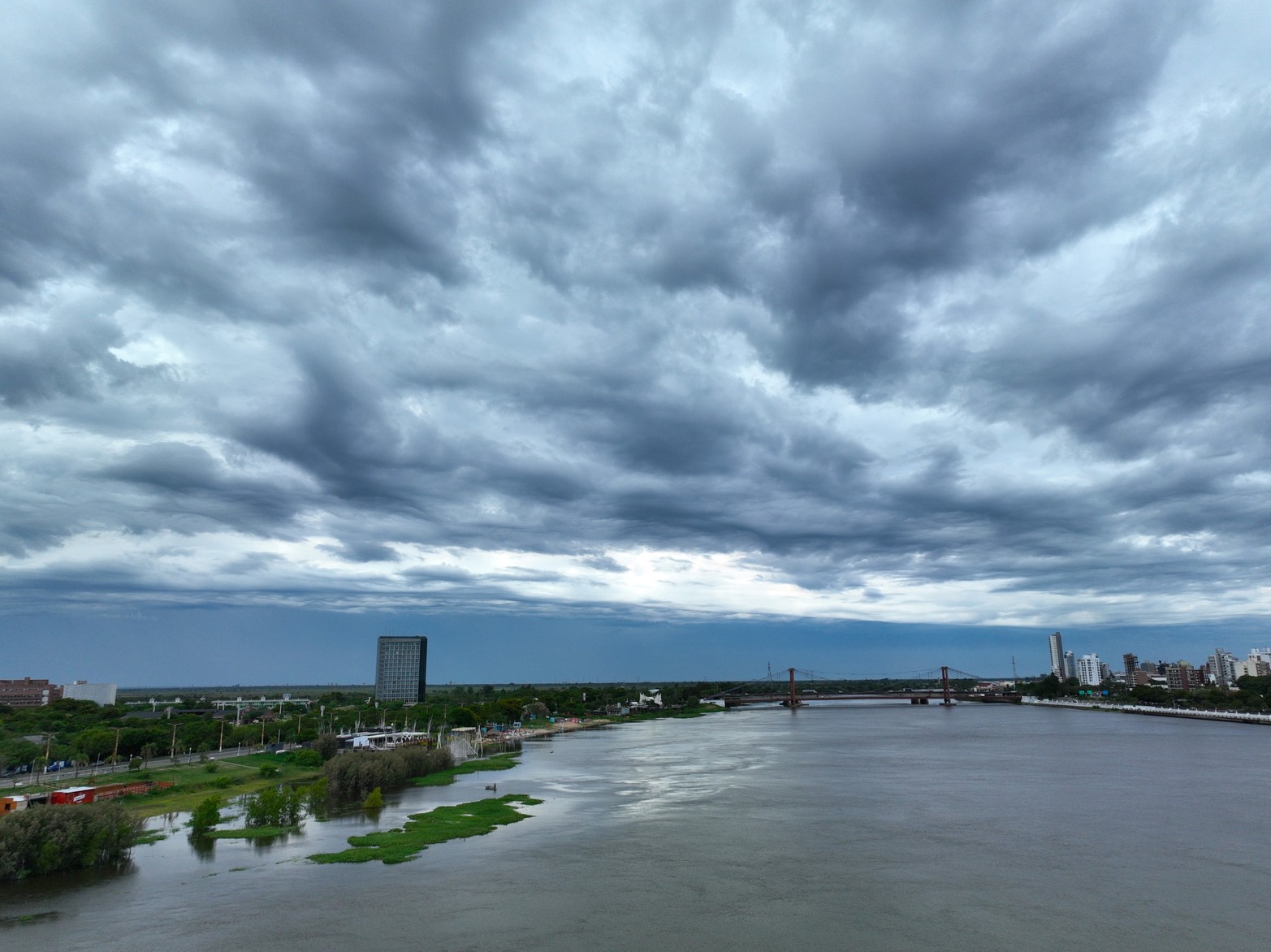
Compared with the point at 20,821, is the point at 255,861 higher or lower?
lower

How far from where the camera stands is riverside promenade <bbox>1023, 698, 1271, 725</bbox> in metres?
112

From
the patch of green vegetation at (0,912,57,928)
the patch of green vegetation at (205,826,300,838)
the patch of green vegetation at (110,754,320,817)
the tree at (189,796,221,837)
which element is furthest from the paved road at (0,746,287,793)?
the patch of green vegetation at (0,912,57,928)

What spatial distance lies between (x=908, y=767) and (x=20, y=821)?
51.2 meters

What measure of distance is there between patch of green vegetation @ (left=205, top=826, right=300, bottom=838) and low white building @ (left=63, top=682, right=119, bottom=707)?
142m

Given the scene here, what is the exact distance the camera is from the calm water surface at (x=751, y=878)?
71.1 ft

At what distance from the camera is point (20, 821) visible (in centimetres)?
2850

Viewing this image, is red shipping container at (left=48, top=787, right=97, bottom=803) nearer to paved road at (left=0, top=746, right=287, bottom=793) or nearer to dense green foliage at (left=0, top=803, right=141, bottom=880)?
dense green foliage at (left=0, top=803, right=141, bottom=880)

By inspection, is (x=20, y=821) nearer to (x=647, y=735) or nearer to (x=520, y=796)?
(x=520, y=796)

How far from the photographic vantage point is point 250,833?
3556cm

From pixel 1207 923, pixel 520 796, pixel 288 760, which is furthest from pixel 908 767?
pixel 288 760

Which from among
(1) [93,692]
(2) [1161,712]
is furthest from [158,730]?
(2) [1161,712]

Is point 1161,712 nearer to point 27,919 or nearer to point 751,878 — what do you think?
point 751,878

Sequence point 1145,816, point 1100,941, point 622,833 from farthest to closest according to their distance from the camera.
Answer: point 1145,816 < point 622,833 < point 1100,941

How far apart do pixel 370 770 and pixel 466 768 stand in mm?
14139
